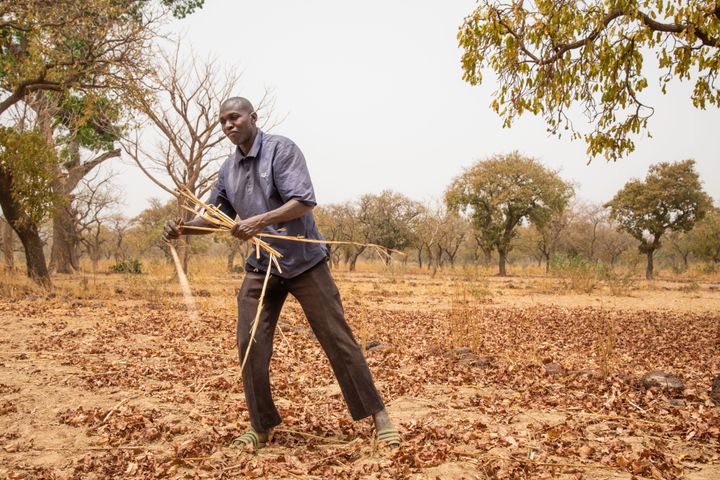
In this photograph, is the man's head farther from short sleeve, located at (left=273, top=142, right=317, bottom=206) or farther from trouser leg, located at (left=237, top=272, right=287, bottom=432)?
trouser leg, located at (left=237, top=272, right=287, bottom=432)

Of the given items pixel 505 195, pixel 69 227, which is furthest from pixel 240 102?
pixel 505 195

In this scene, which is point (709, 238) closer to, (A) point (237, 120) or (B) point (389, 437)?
(B) point (389, 437)

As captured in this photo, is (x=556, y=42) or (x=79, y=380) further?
(x=556, y=42)

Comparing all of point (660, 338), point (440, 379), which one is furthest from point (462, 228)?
point (440, 379)

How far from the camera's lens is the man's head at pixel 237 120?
3.01m

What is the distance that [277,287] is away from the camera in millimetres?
3053

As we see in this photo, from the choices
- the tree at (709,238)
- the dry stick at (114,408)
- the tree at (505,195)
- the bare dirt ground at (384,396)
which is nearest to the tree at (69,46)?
the bare dirt ground at (384,396)

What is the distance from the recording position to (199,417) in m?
3.74

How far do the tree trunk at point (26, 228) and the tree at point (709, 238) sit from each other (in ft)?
130

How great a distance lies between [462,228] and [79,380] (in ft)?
133

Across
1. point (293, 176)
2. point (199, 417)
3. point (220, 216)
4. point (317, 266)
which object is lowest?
point (199, 417)

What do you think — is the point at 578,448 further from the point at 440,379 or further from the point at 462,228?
the point at 462,228

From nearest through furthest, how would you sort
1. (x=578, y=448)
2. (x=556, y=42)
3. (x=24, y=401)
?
1. (x=578, y=448)
2. (x=24, y=401)
3. (x=556, y=42)

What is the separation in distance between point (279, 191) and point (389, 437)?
1416mm
